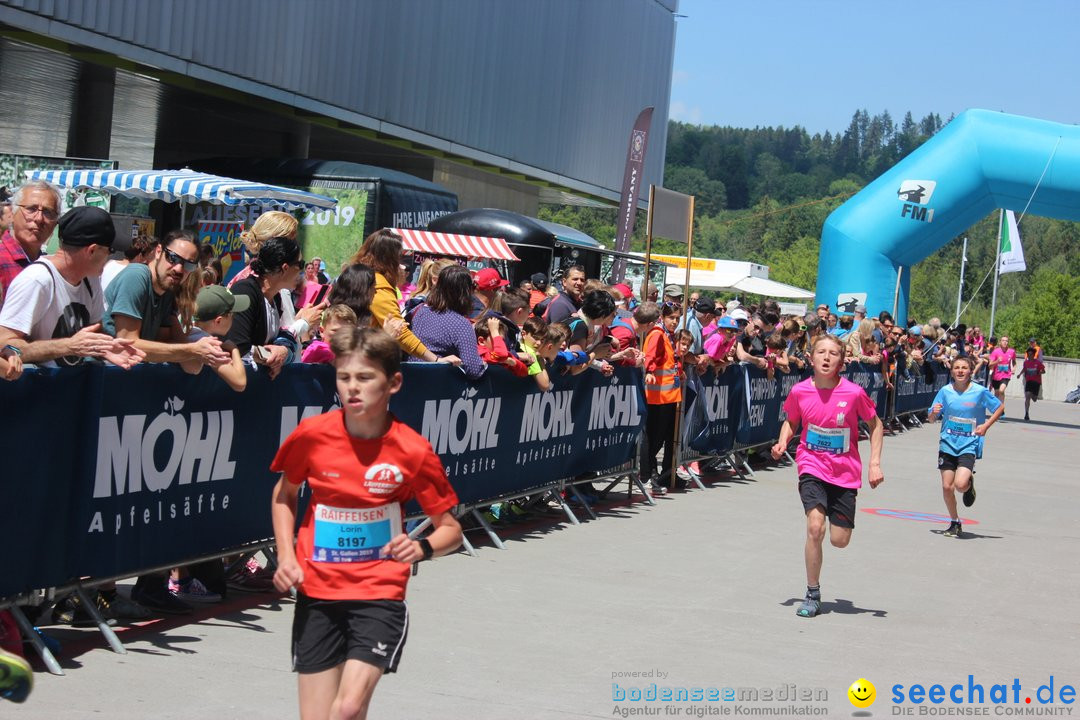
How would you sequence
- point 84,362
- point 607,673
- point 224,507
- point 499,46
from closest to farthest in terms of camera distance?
point 84,362 < point 607,673 < point 224,507 < point 499,46

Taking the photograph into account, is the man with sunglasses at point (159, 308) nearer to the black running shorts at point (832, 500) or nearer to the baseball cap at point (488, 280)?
the baseball cap at point (488, 280)

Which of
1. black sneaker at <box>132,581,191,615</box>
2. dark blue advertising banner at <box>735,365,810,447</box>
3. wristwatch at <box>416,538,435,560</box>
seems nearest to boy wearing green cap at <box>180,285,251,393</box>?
black sneaker at <box>132,581,191,615</box>

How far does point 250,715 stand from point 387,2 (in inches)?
830

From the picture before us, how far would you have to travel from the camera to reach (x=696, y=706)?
570 centimetres

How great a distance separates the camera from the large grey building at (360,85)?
1842cm

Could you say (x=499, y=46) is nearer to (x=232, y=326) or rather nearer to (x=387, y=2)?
(x=387, y=2)

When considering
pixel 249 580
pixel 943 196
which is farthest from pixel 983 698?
pixel 943 196

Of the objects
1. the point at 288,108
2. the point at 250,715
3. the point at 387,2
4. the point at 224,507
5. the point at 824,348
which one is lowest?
the point at 250,715

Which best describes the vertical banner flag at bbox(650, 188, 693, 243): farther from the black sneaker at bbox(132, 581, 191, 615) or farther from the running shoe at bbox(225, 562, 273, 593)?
the black sneaker at bbox(132, 581, 191, 615)

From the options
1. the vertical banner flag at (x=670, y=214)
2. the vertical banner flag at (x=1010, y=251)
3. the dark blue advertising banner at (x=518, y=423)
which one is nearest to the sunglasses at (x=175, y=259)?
the dark blue advertising banner at (x=518, y=423)

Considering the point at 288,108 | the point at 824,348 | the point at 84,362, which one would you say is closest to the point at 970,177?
the point at 288,108

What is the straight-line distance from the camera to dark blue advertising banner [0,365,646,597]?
5391 mm

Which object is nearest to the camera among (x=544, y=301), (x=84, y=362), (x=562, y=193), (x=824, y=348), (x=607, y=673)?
(x=84, y=362)

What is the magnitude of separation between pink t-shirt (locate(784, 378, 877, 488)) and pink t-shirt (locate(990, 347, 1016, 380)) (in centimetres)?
2810
